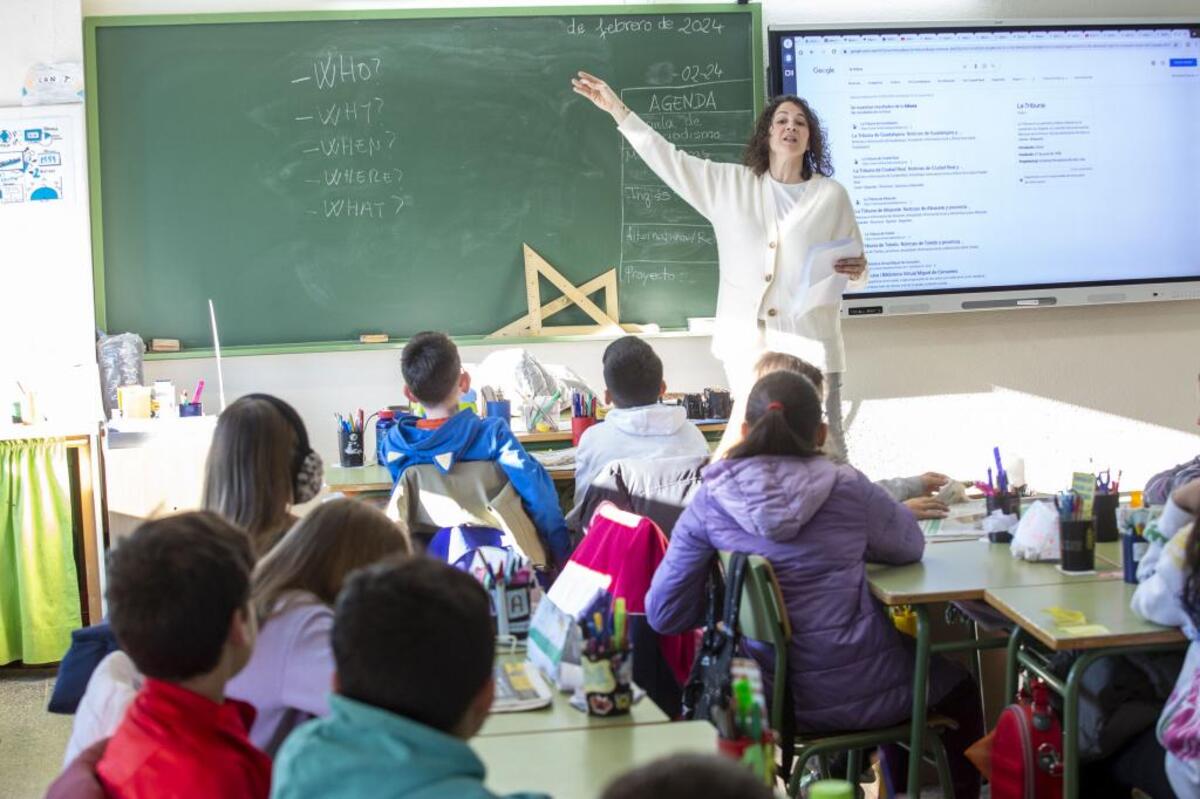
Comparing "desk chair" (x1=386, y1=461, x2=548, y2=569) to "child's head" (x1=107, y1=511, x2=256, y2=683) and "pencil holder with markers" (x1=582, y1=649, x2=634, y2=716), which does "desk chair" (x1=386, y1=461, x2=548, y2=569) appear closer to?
"pencil holder with markers" (x1=582, y1=649, x2=634, y2=716)

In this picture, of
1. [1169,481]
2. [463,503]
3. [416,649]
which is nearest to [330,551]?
[416,649]

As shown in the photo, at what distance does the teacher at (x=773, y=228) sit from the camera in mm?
5473

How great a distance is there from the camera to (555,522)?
3998 millimetres

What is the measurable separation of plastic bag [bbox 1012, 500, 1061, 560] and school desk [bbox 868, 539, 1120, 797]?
0.09 feet

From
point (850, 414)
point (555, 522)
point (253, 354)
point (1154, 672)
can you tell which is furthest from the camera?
point (850, 414)

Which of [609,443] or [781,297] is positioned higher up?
[781,297]

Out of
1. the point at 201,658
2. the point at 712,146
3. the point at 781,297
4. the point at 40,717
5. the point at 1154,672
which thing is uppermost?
the point at 712,146

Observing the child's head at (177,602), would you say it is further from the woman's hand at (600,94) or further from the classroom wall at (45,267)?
the classroom wall at (45,267)

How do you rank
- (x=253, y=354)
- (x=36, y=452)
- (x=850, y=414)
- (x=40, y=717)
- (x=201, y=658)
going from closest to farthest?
(x=201, y=658), (x=40, y=717), (x=36, y=452), (x=253, y=354), (x=850, y=414)

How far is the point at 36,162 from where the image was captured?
5664 millimetres

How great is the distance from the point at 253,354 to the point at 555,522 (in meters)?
2.47

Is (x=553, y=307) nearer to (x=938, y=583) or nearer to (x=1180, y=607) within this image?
(x=938, y=583)

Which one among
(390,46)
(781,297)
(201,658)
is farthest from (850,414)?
(201,658)

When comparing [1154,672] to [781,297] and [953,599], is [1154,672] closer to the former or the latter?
[953,599]
